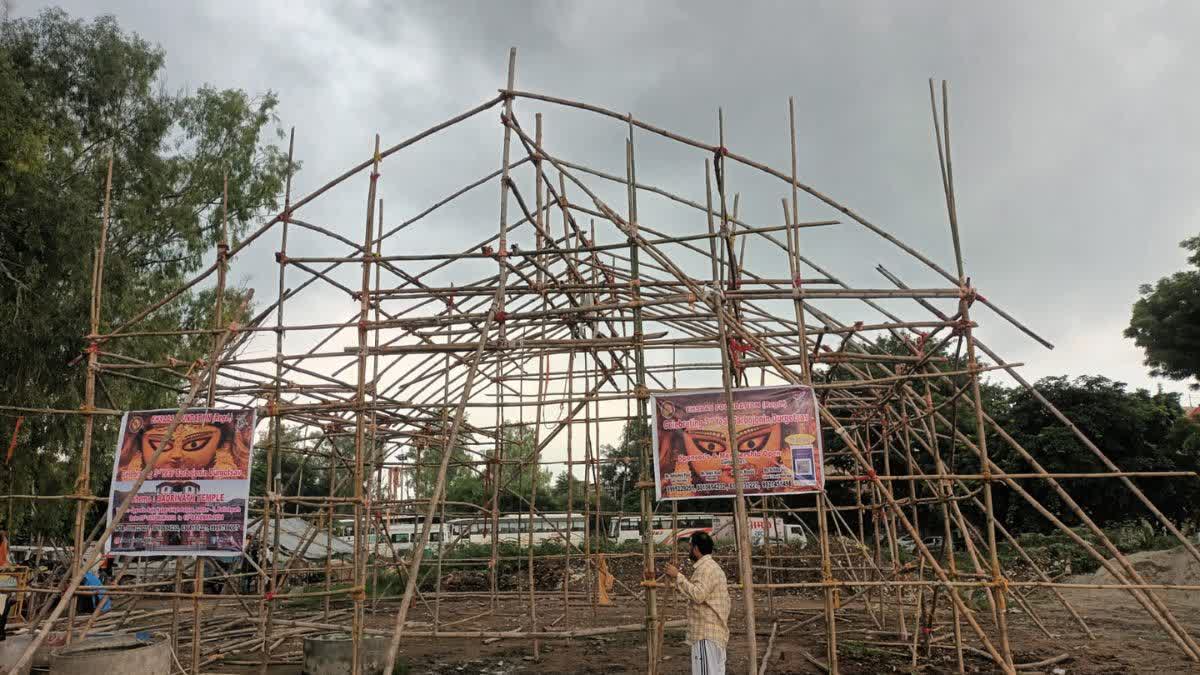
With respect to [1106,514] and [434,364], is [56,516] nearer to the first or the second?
[434,364]

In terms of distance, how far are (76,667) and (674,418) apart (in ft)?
19.6

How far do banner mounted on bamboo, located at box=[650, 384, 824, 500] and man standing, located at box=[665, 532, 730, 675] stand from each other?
0.84 metres

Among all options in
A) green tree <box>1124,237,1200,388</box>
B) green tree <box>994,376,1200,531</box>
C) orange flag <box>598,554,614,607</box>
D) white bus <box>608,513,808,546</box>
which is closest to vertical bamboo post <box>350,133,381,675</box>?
orange flag <box>598,554,614,607</box>

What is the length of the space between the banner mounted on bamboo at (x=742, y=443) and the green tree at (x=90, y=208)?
359 inches

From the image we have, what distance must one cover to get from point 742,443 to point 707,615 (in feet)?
5.41

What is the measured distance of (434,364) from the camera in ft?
42.8

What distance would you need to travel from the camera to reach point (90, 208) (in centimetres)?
1606

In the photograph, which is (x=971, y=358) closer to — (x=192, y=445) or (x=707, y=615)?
(x=707, y=615)

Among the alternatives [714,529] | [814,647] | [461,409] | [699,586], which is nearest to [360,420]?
[461,409]

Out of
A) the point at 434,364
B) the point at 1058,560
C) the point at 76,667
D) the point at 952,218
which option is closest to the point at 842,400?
the point at 952,218

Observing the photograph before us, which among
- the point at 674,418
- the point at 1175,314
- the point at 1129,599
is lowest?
the point at 1129,599

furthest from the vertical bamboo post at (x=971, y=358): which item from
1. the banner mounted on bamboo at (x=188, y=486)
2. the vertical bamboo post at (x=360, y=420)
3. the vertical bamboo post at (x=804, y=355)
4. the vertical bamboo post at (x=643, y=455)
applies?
the banner mounted on bamboo at (x=188, y=486)

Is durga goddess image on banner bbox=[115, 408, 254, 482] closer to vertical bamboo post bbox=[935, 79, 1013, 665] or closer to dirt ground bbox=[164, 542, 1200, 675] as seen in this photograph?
dirt ground bbox=[164, 542, 1200, 675]

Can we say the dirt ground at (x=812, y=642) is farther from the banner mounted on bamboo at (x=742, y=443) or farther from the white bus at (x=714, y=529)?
the white bus at (x=714, y=529)
